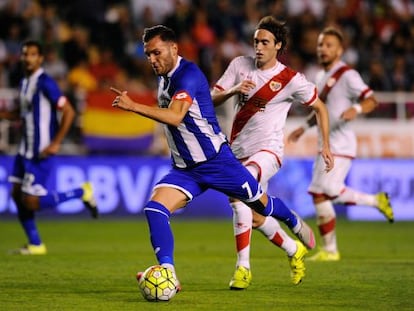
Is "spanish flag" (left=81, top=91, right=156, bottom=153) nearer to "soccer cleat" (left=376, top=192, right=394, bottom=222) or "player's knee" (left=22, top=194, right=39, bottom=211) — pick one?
"player's knee" (left=22, top=194, right=39, bottom=211)

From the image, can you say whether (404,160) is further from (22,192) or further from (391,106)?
(22,192)

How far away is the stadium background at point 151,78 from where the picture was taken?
1861 cm

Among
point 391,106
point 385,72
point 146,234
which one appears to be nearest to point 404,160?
point 391,106

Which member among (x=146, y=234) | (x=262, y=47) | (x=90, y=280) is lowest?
(x=146, y=234)

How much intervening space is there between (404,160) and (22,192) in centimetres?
872

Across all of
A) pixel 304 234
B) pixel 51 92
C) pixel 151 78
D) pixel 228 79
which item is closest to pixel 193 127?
pixel 228 79

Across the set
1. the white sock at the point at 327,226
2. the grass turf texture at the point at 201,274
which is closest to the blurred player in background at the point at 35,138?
the grass turf texture at the point at 201,274

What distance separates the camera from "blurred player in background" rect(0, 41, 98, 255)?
1278 centimetres

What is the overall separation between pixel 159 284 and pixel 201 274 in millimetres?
2381

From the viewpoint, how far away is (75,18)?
2136cm

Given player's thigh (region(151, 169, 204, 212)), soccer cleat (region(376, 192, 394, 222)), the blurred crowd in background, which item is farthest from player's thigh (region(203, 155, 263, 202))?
the blurred crowd in background

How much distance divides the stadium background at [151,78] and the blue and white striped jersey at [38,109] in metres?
5.10

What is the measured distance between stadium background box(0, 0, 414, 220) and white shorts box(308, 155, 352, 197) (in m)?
6.78

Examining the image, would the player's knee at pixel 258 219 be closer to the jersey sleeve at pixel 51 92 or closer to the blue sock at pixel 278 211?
the blue sock at pixel 278 211
